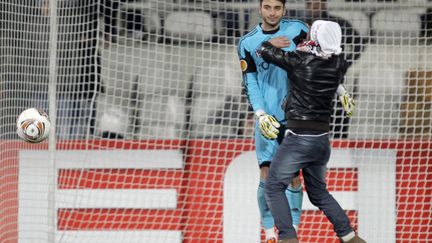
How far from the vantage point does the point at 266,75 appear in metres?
7.86

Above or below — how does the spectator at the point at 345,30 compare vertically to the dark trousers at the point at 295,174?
above

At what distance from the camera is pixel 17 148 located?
945cm

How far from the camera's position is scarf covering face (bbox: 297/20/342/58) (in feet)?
23.8

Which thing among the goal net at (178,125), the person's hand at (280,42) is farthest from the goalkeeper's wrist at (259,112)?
the goal net at (178,125)

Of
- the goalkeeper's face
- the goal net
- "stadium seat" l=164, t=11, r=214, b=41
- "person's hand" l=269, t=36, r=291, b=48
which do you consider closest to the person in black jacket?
"person's hand" l=269, t=36, r=291, b=48

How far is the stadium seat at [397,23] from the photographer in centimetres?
945

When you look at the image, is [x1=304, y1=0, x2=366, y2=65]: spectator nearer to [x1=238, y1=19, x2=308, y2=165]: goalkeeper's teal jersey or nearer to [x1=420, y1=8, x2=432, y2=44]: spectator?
[x1=420, y1=8, x2=432, y2=44]: spectator

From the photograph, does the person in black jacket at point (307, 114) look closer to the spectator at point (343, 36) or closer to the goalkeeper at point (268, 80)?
the goalkeeper at point (268, 80)

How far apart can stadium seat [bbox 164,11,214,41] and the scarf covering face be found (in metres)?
2.28

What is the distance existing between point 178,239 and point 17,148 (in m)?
1.51

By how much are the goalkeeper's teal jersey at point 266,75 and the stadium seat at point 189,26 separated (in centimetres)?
167

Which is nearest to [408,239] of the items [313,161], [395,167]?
[395,167]

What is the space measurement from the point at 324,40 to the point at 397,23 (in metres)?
2.39

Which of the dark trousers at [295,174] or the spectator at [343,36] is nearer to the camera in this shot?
the dark trousers at [295,174]
